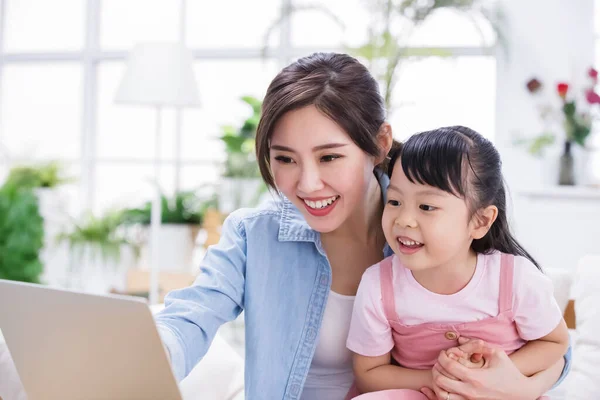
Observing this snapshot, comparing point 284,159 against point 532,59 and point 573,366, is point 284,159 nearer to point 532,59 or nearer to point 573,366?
point 573,366

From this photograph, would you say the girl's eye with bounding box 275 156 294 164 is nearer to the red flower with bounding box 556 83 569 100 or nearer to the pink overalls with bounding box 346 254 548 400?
the pink overalls with bounding box 346 254 548 400

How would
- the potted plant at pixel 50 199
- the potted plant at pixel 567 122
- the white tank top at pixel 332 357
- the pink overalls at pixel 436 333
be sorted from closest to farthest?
the pink overalls at pixel 436 333 → the white tank top at pixel 332 357 → the potted plant at pixel 567 122 → the potted plant at pixel 50 199

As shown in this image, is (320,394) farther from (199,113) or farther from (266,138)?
(199,113)

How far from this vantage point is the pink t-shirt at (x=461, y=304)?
134 cm

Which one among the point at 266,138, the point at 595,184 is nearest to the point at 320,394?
the point at 266,138

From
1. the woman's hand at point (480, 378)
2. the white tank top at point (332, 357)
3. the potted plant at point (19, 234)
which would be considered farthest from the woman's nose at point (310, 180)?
the potted plant at point (19, 234)

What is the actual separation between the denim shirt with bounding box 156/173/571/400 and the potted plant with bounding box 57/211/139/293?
2.96m

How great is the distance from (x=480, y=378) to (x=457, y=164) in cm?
41

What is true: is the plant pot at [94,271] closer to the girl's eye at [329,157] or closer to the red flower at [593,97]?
the red flower at [593,97]

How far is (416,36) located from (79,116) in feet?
8.87

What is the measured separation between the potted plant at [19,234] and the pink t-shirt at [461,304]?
3449 mm

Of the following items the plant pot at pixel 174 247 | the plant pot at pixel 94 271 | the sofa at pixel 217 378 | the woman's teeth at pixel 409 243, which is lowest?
the plant pot at pixel 94 271

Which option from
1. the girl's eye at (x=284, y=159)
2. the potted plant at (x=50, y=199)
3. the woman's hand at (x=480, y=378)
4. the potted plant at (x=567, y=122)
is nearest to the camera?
the woman's hand at (x=480, y=378)

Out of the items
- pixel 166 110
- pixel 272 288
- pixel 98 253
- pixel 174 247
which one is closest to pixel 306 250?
pixel 272 288
